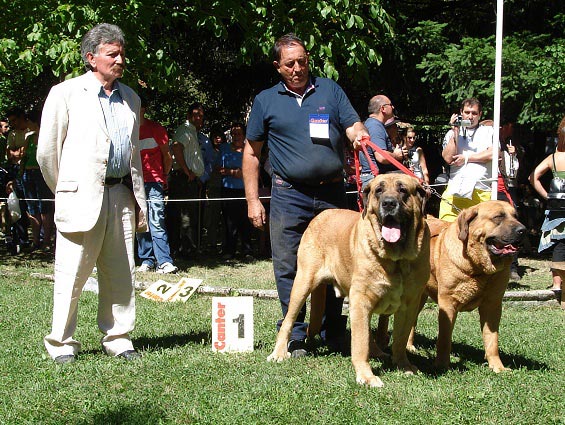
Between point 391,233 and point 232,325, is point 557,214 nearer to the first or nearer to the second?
point 391,233

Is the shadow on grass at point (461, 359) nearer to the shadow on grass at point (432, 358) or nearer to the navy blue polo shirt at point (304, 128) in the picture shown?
the shadow on grass at point (432, 358)

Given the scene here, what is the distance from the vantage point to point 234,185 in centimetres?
1191

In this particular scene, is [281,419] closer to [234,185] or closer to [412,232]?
[412,232]

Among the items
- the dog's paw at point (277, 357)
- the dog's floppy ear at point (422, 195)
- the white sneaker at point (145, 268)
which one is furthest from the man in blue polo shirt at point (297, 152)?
the white sneaker at point (145, 268)

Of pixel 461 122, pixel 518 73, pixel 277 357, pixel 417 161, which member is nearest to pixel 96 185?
pixel 277 357

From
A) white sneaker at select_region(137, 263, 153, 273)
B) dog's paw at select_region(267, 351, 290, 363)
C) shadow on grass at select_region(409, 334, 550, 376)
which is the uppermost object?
dog's paw at select_region(267, 351, 290, 363)

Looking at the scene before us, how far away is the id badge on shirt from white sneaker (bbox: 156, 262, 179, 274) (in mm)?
5210

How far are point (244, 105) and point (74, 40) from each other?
6.16 m

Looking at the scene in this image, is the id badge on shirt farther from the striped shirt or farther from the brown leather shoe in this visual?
the brown leather shoe

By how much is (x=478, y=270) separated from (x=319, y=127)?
5.02ft

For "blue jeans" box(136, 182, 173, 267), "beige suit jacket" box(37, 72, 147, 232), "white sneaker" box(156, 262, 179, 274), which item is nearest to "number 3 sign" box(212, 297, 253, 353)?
"beige suit jacket" box(37, 72, 147, 232)

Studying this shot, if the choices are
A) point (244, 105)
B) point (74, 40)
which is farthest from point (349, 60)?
point (244, 105)

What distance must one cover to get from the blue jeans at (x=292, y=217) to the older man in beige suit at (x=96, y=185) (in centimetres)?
104

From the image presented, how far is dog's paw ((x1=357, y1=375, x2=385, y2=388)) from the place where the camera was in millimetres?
4566
